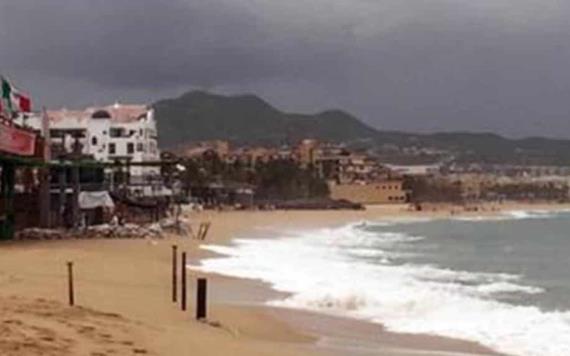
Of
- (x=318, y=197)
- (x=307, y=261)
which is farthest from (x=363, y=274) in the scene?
(x=318, y=197)

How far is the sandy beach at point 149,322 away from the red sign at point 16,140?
5257mm

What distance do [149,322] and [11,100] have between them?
28.8 m

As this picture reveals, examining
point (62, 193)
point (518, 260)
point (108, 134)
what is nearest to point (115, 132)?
point (108, 134)

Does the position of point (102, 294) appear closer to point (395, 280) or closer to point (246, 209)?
point (395, 280)

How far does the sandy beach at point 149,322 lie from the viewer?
1256 centimetres

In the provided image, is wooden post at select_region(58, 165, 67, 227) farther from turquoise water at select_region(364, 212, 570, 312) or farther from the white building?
the white building

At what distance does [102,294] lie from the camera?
68.0 feet

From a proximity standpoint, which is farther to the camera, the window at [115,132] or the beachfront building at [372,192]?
the beachfront building at [372,192]

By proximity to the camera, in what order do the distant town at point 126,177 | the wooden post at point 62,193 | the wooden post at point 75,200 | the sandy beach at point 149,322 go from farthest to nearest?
the wooden post at point 75,200, the wooden post at point 62,193, the distant town at point 126,177, the sandy beach at point 149,322

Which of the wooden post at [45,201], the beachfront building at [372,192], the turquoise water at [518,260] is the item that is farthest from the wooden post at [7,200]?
the beachfront building at [372,192]

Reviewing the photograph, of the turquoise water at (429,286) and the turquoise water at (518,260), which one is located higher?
the turquoise water at (429,286)

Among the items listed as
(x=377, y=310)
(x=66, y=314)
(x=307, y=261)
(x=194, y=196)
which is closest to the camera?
(x=66, y=314)

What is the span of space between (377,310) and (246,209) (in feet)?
345

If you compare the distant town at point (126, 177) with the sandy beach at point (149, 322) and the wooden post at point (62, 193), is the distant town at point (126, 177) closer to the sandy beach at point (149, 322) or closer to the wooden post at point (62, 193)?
the wooden post at point (62, 193)
